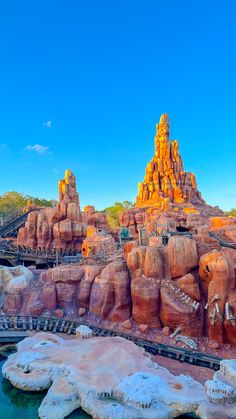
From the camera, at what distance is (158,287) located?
21984 mm

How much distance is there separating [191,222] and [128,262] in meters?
24.9

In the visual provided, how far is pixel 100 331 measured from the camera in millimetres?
21688

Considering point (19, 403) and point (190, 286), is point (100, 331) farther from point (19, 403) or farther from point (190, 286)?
point (19, 403)

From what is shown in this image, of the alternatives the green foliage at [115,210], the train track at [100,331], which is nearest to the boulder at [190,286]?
the train track at [100,331]

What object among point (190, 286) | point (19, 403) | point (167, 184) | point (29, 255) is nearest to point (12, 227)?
point (29, 255)

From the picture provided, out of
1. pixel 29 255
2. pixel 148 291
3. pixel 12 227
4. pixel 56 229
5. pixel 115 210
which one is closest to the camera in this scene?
pixel 148 291

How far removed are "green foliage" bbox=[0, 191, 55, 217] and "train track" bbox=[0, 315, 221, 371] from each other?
51354 mm

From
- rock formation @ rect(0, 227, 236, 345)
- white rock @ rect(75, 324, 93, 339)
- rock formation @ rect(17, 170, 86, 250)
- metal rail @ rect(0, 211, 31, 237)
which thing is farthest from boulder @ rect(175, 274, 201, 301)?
metal rail @ rect(0, 211, 31, 237)

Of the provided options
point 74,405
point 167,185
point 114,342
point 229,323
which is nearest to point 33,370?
point 74,405

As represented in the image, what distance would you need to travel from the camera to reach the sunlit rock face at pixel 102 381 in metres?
12.6

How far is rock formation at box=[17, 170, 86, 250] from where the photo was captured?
42.5m

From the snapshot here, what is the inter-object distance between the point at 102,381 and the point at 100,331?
7628 millimetres

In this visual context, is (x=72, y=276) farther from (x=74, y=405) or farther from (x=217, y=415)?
(x=217, y=415)

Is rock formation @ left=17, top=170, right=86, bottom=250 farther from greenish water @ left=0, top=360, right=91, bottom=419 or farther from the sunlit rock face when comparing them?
greenish water @ left=0, top=360, right=91, bottom=419
